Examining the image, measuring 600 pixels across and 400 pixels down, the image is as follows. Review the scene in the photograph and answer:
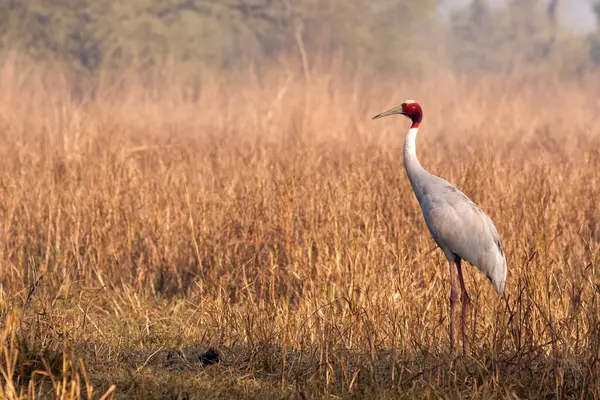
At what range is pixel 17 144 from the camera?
25.8 feet

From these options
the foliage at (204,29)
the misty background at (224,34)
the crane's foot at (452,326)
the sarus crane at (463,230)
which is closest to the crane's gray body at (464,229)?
the sarus crane at (463,230)

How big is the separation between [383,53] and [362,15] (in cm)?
110

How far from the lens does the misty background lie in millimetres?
20094

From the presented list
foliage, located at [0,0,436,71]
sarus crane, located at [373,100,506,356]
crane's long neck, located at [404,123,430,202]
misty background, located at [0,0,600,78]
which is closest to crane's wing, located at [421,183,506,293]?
sarus crane, located at [373,100,506,356]

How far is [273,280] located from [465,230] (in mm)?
932

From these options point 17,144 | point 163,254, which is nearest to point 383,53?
point 17,144

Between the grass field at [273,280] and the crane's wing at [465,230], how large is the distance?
201mm

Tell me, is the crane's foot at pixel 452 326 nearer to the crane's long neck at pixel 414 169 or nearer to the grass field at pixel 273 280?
the grass field at pixel 273 280

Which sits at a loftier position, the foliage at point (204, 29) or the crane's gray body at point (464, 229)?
the foliage at point (204, 29)

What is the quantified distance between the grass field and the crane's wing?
20 centimetres

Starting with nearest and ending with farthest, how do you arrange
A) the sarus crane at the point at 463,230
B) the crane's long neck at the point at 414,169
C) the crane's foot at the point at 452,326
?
the crane's foot at the point at 452,326 → the sarus crane at the point at 463,230 → the crane's long neck at the point at 414,169

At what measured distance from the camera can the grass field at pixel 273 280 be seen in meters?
3.84

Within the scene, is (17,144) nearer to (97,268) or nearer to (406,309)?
(97,268)

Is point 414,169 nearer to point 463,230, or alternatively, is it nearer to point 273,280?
point 463,230
